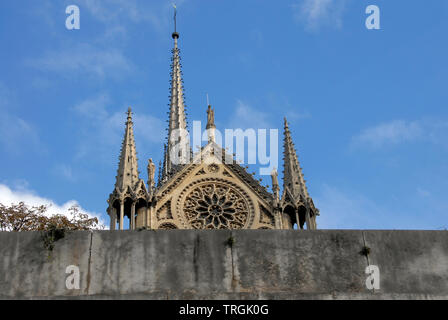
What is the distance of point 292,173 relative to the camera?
4075cm

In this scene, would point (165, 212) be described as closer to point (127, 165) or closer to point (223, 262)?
point (127, 165)

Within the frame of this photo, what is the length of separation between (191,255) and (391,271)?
3.14m

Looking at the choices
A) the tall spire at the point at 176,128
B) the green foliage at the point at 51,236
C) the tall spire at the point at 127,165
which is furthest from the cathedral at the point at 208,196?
the green foliage at the point at 51,236

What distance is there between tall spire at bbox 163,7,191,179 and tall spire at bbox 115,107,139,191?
3444mm

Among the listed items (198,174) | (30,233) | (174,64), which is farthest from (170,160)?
(30,233)

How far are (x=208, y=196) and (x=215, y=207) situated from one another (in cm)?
79

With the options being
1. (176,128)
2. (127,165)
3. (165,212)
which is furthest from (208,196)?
(176,128)

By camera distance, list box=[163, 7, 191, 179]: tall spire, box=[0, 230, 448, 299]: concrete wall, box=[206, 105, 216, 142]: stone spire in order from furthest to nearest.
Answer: box=[163, 7, 191, 179]: tall spire, box=[206, 105, 216, 142]: stone spire, box=[0, 230, 448, 299]: concrete wall

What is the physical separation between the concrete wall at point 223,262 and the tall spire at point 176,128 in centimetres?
3092

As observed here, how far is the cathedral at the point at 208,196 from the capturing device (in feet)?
125

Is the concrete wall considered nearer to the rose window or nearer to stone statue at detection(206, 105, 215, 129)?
the rose window

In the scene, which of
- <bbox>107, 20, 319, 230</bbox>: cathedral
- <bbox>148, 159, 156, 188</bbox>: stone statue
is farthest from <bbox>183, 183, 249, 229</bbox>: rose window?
<bbox>148, 159, 156, 188</bbox>: stone statue

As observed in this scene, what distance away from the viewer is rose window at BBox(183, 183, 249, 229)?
128 feet
